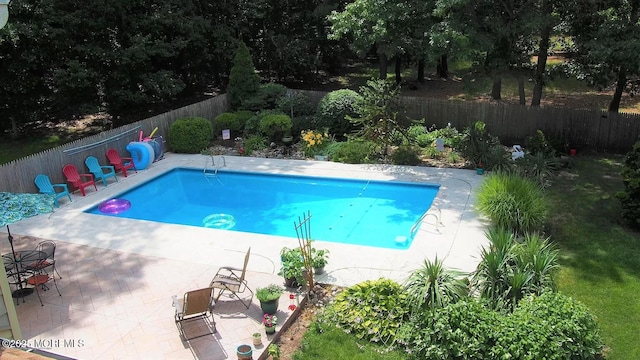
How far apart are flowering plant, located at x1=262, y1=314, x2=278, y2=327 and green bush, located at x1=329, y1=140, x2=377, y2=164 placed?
8651 mm

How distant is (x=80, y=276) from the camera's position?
9.81m

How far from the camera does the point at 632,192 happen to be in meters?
10.7

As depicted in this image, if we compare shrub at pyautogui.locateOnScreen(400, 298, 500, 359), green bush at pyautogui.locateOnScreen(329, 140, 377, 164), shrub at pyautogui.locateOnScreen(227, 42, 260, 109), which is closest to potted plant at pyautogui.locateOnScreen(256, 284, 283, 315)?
shrub at pyautogui.locateOnScreen(400, 298, 500, 359)

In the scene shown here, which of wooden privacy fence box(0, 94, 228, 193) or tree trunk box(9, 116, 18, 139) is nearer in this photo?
wooden privacy fence box(0, 94, 228, 193)

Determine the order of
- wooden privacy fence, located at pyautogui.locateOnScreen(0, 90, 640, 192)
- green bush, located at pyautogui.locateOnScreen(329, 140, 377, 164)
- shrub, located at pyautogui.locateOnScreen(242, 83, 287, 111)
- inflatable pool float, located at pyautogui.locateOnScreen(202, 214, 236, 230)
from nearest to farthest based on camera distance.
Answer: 1. inflatable pool float, located at pyautogui.locateOnScreen(202, 214, 236, 230)
2. wooden privacy fence, located at pyautogui.locateOnScreen(0, 90, 640, 192)
3. green bush, located at pyautogui.locateOnScreen(329, 140, 377, 164)
4. shrub, located at pyautogui.locateOnScreen(242, 83, 287, 111)

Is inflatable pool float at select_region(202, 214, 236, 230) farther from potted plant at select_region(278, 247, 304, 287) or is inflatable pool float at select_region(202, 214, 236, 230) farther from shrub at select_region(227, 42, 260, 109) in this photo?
shrub at select_region(227, 42, 260, 109)

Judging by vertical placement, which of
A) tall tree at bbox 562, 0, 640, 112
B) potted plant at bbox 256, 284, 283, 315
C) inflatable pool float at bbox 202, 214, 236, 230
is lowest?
inflatable pool float at bbox 202, 214, 236, 230

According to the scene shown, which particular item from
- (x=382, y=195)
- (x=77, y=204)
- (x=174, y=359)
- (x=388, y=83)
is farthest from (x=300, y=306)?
(x=388, y=83)

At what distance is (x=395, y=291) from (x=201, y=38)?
1747 centimetres

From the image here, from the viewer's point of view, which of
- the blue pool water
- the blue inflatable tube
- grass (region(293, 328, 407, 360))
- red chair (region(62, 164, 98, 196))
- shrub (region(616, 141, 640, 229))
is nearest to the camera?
grass (region(293, 328, 407, 360))

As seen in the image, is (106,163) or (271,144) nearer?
(106,163)

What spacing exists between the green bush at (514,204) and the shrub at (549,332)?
3.53 m

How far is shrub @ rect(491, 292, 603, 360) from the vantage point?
21.5 feet

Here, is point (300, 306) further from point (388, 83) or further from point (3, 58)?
point (3, 58)
